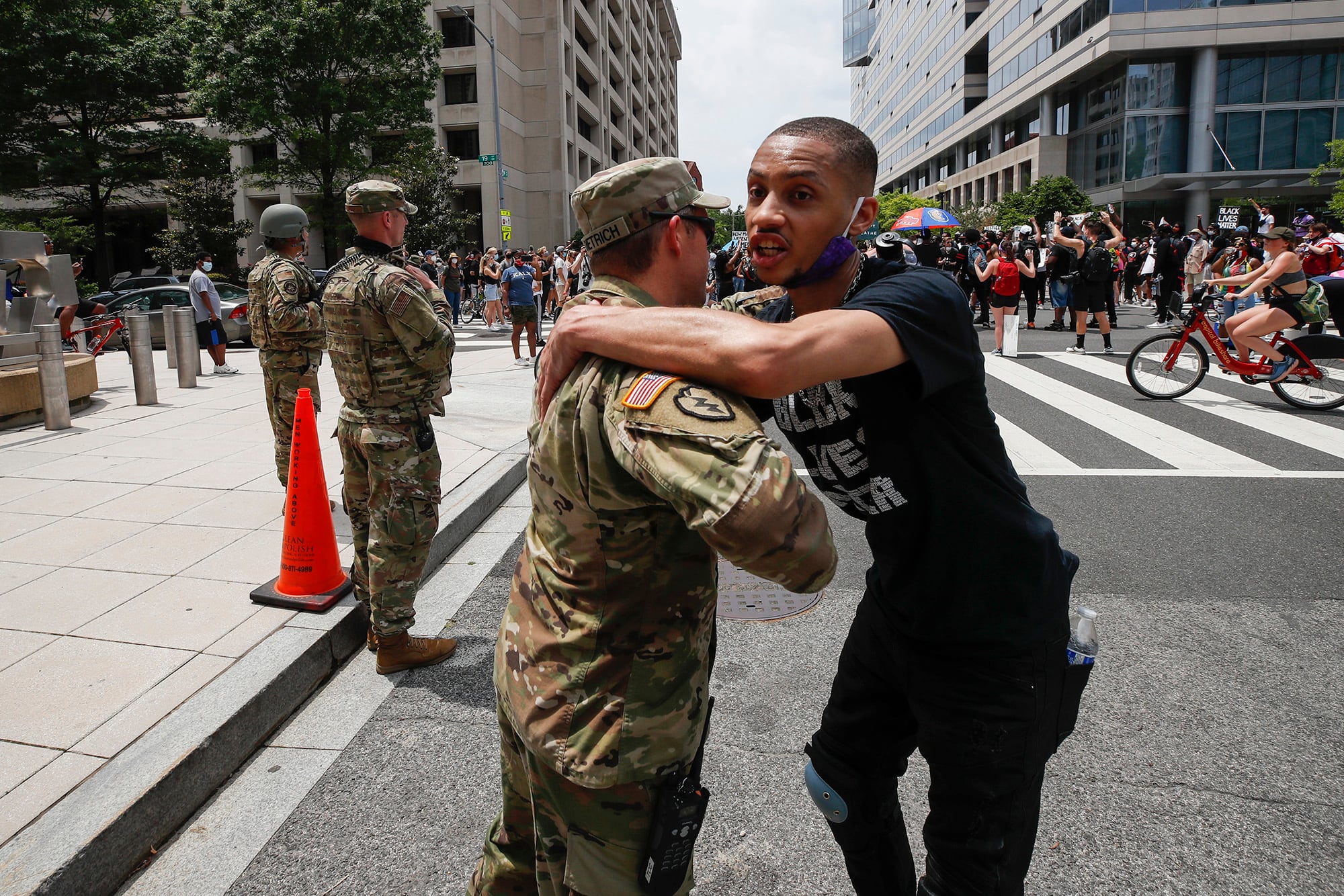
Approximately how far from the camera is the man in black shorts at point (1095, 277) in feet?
45.4

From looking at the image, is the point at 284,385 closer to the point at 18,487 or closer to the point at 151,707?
the point at 18,487

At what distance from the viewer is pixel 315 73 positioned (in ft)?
98.1

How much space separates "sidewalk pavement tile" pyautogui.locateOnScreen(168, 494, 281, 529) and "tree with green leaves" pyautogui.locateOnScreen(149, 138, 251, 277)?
36.3 m

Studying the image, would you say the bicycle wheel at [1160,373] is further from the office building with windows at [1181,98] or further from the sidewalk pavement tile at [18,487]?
the office building with windows at [1181,98]

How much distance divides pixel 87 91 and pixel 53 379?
95.6ft

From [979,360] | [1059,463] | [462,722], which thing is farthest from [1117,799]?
[1059,463]

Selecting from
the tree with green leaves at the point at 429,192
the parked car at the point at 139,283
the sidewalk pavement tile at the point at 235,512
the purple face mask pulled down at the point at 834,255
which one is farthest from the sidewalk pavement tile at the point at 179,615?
the tree with green leaves at the point at 429,192

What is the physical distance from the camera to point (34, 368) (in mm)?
9703

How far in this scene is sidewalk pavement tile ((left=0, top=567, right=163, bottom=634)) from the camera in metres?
4.14

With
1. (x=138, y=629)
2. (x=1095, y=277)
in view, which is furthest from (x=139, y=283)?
(x=138, y=629)

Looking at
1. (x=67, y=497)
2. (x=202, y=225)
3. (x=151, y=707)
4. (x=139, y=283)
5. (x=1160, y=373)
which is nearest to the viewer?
(x=151, y=707)

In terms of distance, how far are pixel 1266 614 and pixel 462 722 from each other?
3.94 meters

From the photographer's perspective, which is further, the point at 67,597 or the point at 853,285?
the point at 67,597

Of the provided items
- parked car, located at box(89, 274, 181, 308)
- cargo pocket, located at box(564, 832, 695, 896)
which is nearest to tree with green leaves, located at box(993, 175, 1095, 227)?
parked car, located at box(89, 274, 181, 308)
